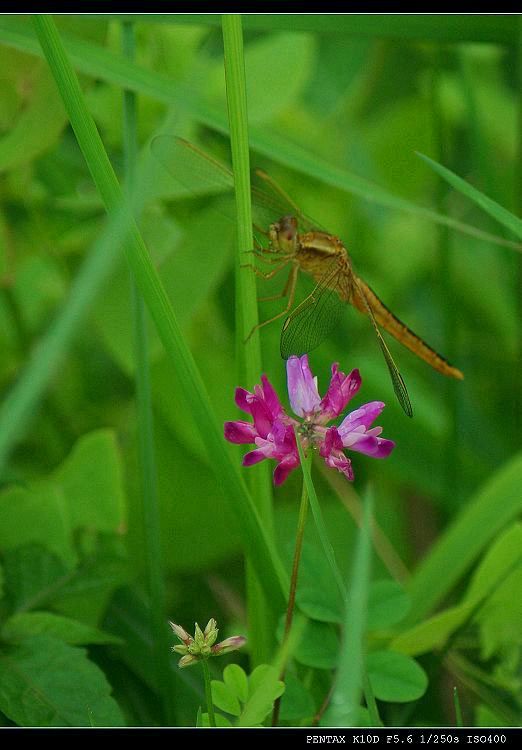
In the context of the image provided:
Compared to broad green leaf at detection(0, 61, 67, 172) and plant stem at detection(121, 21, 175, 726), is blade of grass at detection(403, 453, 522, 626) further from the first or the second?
broad green leaf at detection(0, 61, 67, 172)

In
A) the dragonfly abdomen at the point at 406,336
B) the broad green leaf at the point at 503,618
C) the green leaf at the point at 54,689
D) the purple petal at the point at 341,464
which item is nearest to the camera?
the purple petal at the point at 341,464

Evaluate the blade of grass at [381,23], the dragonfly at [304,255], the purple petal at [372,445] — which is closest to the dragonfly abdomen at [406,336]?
the dragonfly at [304,255]

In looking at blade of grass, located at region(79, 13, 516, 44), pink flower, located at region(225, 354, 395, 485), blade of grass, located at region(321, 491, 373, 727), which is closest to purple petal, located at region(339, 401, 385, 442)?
pink flower, located at region(225, 354, 395, 485)

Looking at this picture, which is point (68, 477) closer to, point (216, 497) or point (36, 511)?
point (36, 511)

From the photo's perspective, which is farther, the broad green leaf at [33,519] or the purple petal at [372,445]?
the broad green leaf at [33,519]

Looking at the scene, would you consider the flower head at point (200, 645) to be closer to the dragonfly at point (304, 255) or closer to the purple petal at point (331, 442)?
the purple petal at point (331, 442)

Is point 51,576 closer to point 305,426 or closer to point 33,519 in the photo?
point 33,519

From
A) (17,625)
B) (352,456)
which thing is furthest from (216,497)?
(17,625)
